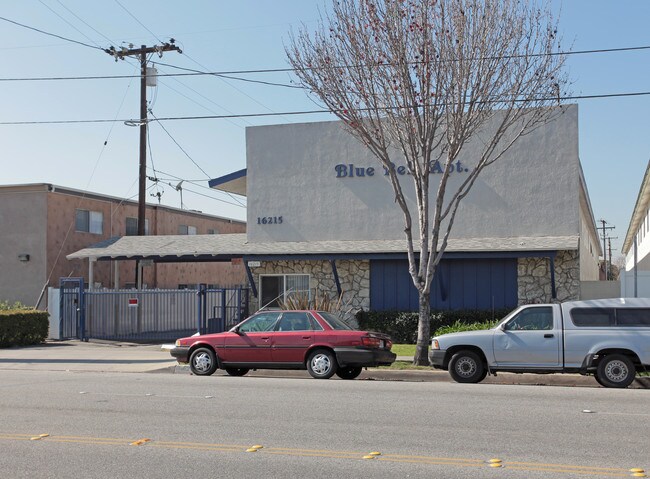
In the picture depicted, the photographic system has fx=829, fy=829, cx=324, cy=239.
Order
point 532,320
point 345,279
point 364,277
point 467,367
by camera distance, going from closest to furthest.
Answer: point 532,320 → point 467,367 → point 364,277 → point 345,279

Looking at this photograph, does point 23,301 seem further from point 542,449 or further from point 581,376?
point 542,449

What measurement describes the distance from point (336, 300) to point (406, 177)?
Answer: 4.34 m

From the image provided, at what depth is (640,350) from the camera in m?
14.4

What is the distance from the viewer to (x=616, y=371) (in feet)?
47.6

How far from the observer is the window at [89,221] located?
3381 cm

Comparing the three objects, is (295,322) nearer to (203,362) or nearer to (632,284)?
(203,362)

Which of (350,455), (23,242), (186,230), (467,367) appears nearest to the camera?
(350,455)

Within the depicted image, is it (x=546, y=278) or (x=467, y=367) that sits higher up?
(x=546, y=278)

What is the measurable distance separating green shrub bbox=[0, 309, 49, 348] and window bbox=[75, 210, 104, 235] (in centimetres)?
781

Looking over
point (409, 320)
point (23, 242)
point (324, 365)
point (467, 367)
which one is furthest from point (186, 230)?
point (467, 367)

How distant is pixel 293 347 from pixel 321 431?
664cm

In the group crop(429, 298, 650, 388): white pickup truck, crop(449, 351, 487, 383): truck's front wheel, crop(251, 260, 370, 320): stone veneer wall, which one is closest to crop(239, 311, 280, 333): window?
crop(429, 298, 650, 388): white pickup truck

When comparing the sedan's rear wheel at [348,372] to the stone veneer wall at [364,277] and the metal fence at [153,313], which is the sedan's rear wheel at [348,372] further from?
the metal fence at [153,313]

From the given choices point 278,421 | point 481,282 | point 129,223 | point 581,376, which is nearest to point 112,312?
point 129,223
